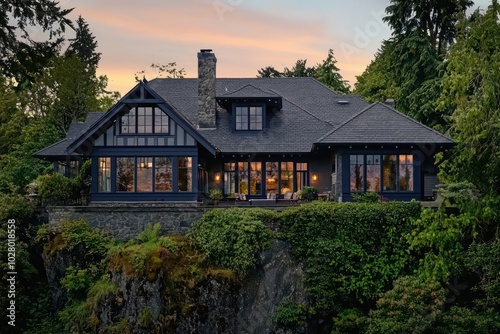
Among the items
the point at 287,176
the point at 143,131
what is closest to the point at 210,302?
the point at 143,131

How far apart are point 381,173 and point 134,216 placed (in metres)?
10.5

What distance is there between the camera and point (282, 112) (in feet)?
115

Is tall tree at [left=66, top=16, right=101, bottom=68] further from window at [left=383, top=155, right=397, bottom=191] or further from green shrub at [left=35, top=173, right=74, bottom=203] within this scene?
window at [left=383, top=155, right=397, bottom=191]

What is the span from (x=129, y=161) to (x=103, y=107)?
2819 cm

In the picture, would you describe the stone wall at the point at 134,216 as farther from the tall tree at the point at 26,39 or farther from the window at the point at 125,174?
the tall tree at the point at 26,39

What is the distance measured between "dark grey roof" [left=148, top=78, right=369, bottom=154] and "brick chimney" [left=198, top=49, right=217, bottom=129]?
53 centimetres

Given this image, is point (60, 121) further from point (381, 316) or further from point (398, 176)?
point (381, 316)

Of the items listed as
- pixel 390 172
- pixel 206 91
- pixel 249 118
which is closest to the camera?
pixel 390 172

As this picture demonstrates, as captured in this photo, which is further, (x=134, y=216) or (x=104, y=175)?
(x=104, y=175)

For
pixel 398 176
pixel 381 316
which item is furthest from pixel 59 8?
pixel 398 176

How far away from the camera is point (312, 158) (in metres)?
32.9

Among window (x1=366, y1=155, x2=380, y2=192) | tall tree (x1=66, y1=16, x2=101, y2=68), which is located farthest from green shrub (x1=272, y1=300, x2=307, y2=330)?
tall tree (x1=66, y1=16, x2=101, y2=68)

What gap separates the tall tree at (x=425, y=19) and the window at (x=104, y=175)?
21.2 meters

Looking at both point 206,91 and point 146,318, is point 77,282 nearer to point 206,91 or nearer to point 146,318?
point 146,318
